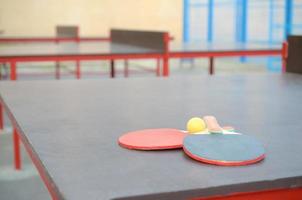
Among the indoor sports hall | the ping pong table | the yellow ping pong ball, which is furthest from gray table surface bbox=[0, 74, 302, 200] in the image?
the ping pong table

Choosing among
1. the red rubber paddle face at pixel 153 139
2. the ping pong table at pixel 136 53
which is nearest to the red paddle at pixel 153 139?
the red rubber paddle face at pixel 153 139

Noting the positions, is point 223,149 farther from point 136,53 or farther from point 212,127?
Result: point 136,53

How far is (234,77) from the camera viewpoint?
2.55 m

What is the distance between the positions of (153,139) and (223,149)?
0.18 metres

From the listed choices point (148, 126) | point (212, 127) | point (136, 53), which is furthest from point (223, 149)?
point (136, 53)

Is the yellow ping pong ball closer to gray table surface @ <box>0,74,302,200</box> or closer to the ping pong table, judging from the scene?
gray table surface @ <box>0,74,302,200</box>

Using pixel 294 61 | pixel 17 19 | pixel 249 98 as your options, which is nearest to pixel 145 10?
pixel 17 19

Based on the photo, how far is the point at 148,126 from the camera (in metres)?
1.31

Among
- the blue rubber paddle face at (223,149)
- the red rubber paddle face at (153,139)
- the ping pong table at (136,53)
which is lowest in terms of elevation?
the ping pong table at (136,53)

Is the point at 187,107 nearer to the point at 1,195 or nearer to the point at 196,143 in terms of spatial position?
the point at 196,143

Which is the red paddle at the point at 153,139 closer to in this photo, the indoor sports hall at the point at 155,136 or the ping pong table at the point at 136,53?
the indoor sports hall at the point at 155,136

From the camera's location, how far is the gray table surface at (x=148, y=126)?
84cm

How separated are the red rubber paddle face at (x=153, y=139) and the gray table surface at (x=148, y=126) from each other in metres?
0.02

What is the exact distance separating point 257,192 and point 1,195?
1.95m
